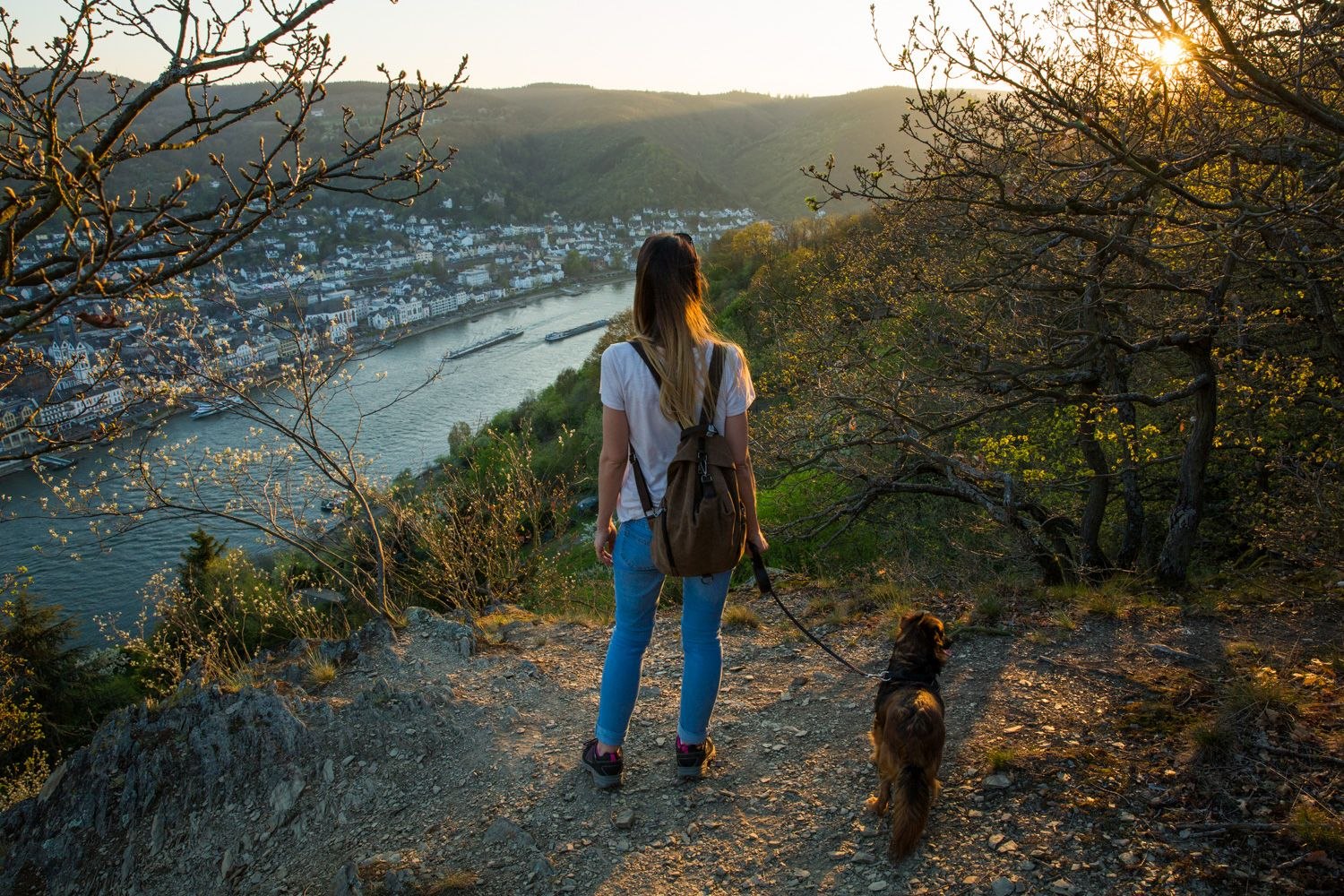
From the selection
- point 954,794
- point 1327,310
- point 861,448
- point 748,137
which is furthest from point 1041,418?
point 748,137

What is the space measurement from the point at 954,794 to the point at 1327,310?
368 centimetres

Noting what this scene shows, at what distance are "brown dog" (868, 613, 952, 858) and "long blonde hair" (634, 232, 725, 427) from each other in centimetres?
116

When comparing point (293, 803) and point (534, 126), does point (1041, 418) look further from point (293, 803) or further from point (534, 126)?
point (534, 126)

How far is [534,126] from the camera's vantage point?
110438 mm

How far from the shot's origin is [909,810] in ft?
7.90

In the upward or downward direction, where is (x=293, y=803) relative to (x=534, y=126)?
downward

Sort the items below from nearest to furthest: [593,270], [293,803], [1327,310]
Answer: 1. [293,803]
2. [1327,310]
3. [593,270]

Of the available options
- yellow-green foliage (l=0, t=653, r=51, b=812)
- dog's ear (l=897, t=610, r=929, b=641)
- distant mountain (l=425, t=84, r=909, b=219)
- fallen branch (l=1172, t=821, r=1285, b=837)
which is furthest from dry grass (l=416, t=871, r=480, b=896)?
distant mountain (l=425, t=84, r=909, b=219)

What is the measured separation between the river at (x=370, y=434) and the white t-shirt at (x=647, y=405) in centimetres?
469

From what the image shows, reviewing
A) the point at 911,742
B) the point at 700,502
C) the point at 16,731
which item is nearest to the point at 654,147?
the point at 16,731

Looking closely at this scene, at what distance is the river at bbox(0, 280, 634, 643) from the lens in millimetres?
19297

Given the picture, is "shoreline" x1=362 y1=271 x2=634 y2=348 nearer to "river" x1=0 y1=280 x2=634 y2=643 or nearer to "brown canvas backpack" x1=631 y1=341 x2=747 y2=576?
"river" x1=0 y1=280 x2=634 y2=643

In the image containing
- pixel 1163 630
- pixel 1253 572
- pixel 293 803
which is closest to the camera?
pixel 293 803

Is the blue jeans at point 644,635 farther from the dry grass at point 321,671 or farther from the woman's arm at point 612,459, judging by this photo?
the dry grass at point 321,671
